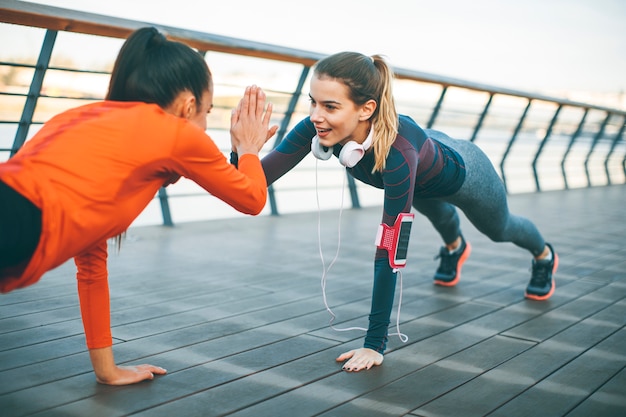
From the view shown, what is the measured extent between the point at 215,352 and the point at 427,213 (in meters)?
1.19

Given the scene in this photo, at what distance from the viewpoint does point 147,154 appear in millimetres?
1421

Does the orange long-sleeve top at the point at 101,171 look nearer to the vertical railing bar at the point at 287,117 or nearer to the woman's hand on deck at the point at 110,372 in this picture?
the woman's hand on deck at the point at 110,372

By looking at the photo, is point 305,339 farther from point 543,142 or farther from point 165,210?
point 543,142

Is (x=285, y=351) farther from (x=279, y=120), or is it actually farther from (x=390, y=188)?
(x=279, y=120)

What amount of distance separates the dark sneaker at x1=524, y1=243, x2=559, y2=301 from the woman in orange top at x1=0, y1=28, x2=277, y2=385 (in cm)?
158

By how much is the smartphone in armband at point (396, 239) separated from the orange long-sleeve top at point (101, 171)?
47 cm

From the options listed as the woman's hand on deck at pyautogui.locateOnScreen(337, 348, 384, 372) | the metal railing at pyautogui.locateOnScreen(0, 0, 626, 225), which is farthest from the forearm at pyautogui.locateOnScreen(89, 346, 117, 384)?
the metal railing at pyautogui.locateOnScreen(0, 0, 626, 225)

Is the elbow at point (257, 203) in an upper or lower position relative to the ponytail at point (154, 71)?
lower

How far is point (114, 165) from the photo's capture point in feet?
4.58

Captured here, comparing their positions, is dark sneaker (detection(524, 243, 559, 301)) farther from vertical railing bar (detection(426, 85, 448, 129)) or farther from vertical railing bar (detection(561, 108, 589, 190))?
vertical railing bar (detection(561, 108, 589, 190))

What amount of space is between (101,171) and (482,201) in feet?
4.81

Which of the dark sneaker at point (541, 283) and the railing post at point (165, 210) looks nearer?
the dark sneaker at point (541, 283)

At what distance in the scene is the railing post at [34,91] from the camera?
333cm

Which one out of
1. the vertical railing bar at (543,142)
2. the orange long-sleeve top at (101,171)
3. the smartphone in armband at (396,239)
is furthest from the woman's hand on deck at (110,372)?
the vertical railing bar at (543,142)
